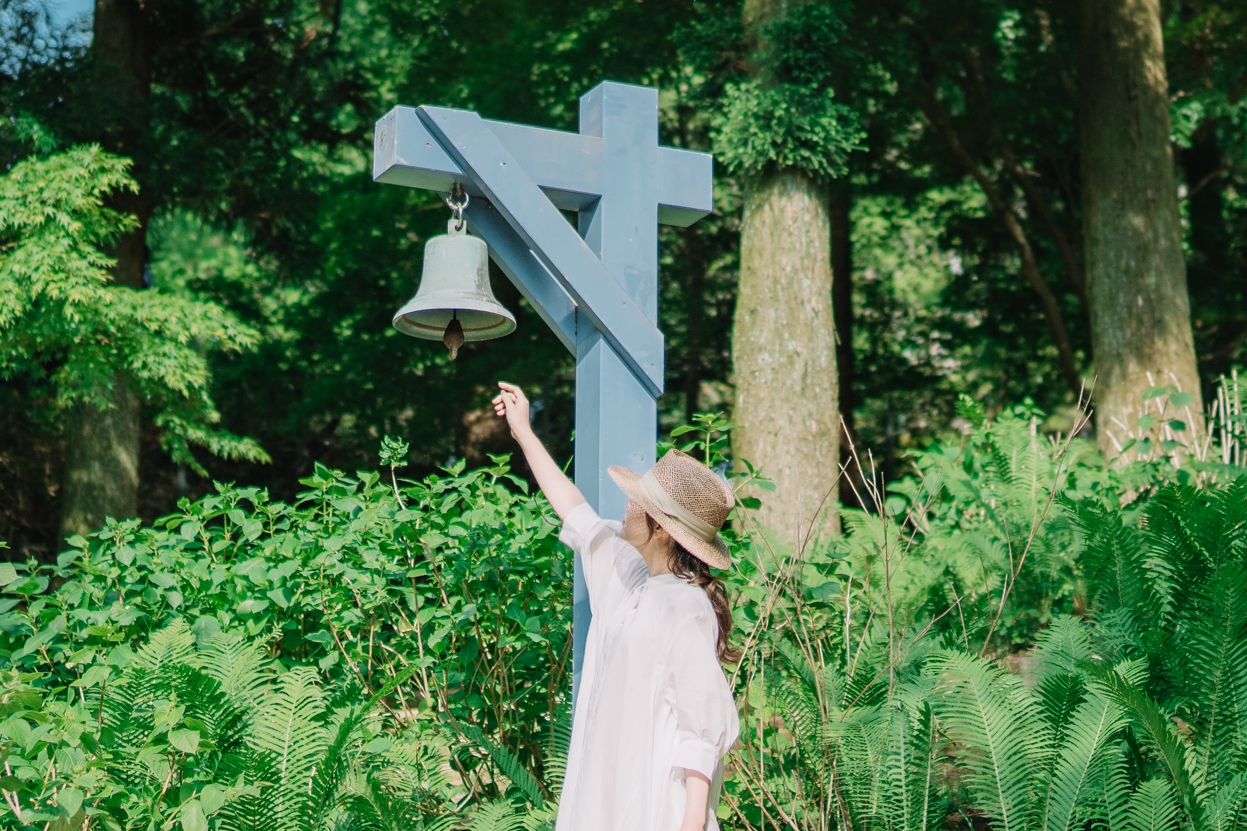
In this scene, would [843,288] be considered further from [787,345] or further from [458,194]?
[458,194]

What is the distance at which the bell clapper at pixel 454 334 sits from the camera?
10.6 feet

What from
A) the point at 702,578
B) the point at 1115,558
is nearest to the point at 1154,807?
the point at 1115,558

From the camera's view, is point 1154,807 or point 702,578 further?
point 1154,807

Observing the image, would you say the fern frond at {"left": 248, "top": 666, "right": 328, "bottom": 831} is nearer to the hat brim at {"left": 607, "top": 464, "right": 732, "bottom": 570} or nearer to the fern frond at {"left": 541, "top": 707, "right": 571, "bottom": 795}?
the fern frond at {"left": 541, "top": 707, "right": 571, "bottom": 795}

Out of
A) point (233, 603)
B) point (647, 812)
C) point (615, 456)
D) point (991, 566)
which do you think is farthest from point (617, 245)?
point (991, 566)

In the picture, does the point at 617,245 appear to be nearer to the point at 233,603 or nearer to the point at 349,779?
the point at 349,779

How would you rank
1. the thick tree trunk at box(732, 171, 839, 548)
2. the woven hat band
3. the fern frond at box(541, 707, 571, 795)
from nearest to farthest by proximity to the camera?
the woven hat band < the fern frond at box(541, 707, 571, 795) < the thick tree trunk at box(732, 171, 839, 548)

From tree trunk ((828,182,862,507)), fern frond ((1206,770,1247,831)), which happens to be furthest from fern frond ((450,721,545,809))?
tree trunk ((828,182,862,507))

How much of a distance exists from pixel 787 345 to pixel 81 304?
533 centimetres

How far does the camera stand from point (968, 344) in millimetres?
16031

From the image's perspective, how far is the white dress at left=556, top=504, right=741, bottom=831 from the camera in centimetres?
254

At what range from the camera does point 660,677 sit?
2.60 meters

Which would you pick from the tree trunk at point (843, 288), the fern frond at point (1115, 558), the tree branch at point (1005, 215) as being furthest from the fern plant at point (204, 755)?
the tree trunk at point (843, 288)

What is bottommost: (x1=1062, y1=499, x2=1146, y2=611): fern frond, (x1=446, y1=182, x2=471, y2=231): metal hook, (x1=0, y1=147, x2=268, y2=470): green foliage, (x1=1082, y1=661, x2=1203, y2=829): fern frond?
(x1=1082, y1=661, x2=1203, y2=829): fern frond
